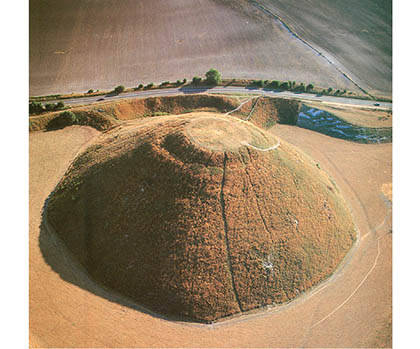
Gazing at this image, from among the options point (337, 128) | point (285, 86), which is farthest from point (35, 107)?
point (337, 128)

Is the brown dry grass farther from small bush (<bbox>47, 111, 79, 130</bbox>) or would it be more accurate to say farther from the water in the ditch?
the water in the ditch

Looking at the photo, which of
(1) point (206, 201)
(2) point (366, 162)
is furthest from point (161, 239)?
(2) point (366, 162)

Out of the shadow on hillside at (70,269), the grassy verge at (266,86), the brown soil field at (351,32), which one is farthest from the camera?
the brown soil field at (351,32)

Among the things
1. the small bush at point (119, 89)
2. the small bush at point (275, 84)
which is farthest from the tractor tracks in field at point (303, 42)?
the small bush at point (119, 89)

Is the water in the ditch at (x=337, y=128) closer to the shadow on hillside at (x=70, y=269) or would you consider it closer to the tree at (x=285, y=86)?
the tree at (x=285, y=86)

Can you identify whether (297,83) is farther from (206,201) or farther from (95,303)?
(95,303)

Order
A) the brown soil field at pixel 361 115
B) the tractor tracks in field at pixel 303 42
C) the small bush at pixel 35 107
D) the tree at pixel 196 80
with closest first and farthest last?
the small bush at pixel 35 107 → the brown soil field at pixel 361 115 → the tree at pixel 196 80 → the tractor tracks in field at pixel 303 42

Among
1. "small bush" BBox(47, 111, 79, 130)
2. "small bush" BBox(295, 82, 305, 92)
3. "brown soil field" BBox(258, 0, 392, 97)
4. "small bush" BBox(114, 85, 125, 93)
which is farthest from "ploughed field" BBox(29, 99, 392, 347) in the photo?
"brown soil field" BBox(258, 0, 392, 97)
